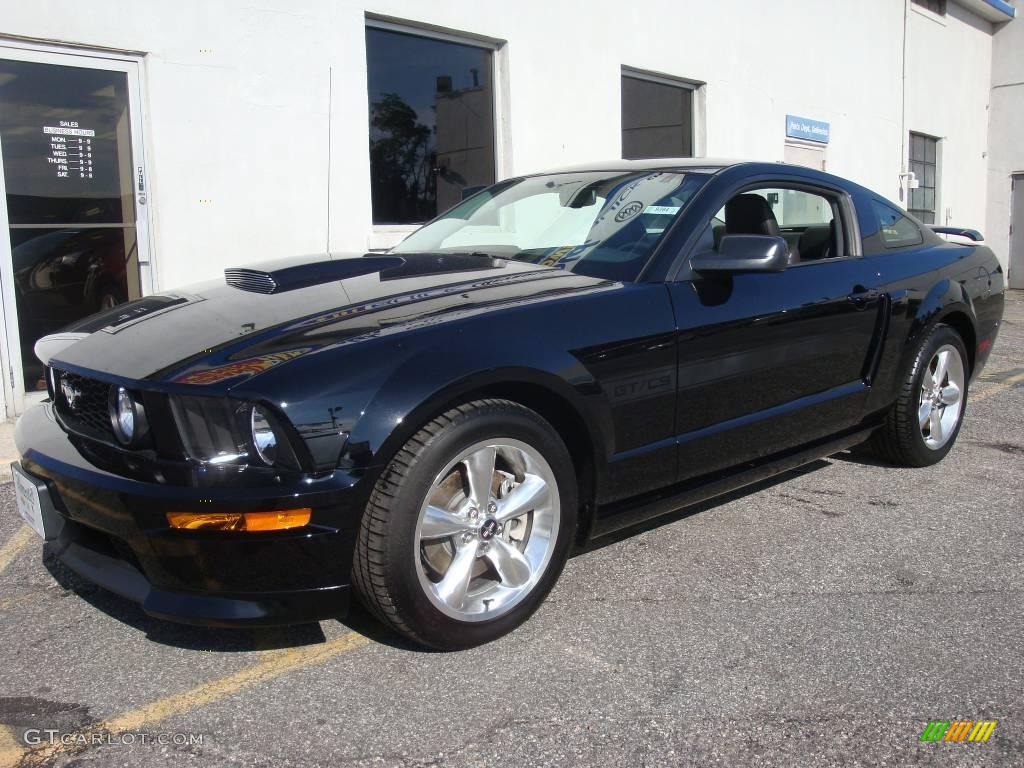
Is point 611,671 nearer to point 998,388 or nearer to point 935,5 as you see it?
point 998,388

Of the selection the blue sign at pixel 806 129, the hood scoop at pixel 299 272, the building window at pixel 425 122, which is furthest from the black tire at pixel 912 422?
the blue sign at pixel 806 129

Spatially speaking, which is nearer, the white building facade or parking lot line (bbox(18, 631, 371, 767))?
parking lot line (bbox(18, 631, 371, 767))

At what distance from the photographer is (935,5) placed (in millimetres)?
15328

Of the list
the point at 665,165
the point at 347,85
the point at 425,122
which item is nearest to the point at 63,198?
the point at 347,85

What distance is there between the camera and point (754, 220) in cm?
390

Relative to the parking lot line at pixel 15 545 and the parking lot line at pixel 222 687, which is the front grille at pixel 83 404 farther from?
the parking lot line at pixel 15 545

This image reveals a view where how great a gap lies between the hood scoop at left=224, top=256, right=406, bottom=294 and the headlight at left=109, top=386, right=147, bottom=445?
0.73m

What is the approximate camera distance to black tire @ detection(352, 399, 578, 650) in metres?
2.46

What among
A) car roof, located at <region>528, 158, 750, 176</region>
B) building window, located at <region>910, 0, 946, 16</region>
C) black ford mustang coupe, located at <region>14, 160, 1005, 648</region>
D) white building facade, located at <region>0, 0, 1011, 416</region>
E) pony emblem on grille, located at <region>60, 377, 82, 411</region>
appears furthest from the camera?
building window, located at <region>910, 0, 946, 16</region>

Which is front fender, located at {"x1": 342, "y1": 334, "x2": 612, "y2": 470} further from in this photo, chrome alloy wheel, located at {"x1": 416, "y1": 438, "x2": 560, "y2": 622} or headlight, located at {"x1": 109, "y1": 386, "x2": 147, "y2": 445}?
headlight, located at {"x1": 109, "y1": 386, "x2": 147, "y2": 445}

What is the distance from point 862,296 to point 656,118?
651 centimetres

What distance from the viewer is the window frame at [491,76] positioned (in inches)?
285

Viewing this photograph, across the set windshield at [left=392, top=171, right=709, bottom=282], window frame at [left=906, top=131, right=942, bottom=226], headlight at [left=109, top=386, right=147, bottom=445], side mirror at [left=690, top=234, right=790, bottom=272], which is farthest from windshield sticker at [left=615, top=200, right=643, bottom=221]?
window frame at [left=906, top=131, right=942, bottom=226]

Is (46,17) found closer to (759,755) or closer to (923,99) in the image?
(759,755)
